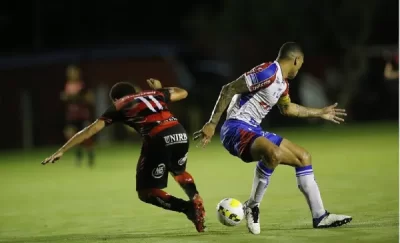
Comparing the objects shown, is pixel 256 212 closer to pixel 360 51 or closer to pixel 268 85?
pixel 268 85

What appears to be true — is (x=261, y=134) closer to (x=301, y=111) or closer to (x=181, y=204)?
(x=301, y=111)

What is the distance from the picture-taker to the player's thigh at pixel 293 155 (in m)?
9.64

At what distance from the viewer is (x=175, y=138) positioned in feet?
33.2

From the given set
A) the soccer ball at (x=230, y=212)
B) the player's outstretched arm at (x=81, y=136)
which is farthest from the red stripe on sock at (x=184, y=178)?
the player's outstretched arm at (x=81, y=136)

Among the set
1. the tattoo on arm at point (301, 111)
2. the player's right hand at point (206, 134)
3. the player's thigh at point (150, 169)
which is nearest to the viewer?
the player's right hand at point (206, 134)

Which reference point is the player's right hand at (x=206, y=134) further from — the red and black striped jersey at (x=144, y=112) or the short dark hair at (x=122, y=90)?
the short dark hair at (x=122, y=90)

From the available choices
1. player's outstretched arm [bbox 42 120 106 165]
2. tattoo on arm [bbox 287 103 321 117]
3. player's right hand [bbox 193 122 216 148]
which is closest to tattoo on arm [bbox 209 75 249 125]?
player's right hand [bbox 193 122 216 148]

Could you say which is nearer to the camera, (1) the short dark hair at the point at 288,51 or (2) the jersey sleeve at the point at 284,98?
(1) the short dark hair at the point at 288,51

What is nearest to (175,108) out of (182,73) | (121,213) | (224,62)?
(182,73)

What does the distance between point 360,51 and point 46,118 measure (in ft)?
41.0

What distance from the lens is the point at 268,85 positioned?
9.81 metres

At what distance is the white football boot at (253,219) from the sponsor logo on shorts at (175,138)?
3.37 ft

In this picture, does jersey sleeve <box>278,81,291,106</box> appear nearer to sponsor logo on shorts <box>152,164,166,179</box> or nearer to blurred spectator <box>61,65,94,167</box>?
sponsor logo on shorts <box>152,164,166,179</box>

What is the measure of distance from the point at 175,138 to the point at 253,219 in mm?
1213
